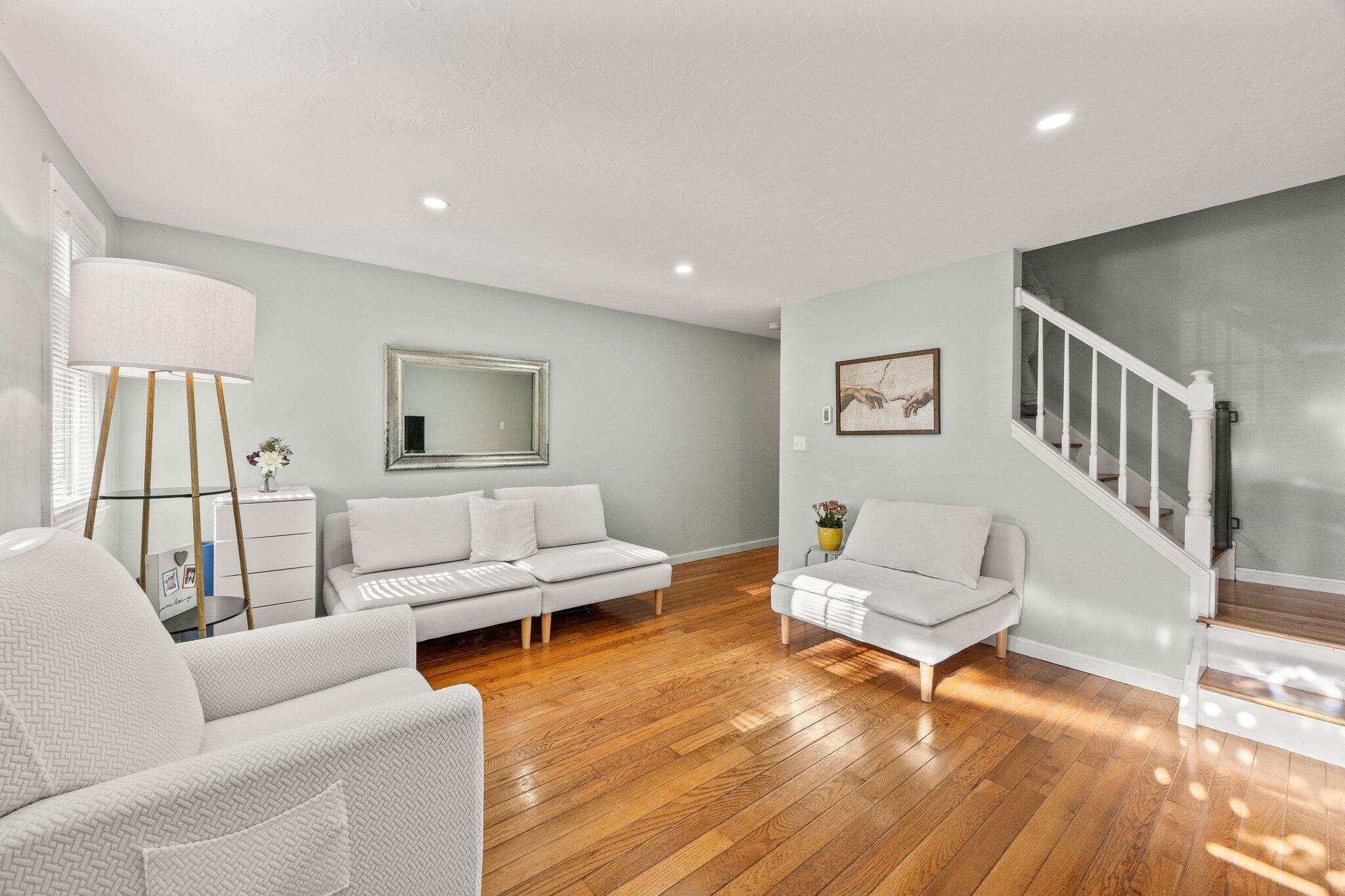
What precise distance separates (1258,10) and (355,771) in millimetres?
2818

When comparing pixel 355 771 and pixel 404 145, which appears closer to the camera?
pixel 355 771

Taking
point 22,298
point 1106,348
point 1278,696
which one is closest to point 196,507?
point 22,298

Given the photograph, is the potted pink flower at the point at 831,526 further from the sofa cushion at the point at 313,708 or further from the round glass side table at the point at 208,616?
the round glass side table at the point at 208,616

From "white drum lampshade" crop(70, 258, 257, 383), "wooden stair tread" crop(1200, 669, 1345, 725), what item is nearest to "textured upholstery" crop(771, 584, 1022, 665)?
"wooden stair tread" crop(1200, 669, 1345, 725)

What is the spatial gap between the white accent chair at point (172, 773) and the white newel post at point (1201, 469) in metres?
3.25

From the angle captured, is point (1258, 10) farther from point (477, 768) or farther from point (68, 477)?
point (68, 477)

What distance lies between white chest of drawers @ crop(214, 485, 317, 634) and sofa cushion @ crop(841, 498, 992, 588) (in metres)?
3.13

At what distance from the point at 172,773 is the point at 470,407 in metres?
3.30

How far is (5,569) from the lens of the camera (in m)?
0.97

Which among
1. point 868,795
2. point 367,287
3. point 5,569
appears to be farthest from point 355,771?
point 367,287

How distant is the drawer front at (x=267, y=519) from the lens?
277cm

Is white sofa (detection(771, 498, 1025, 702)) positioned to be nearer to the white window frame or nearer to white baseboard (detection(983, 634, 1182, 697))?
white baseboard (detection(983, 634, 1182, 697))

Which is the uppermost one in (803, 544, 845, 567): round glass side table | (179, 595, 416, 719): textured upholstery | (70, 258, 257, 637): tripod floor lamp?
(70, 258, 257, 637): tripod floor lamp

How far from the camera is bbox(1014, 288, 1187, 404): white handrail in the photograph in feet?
8.87
